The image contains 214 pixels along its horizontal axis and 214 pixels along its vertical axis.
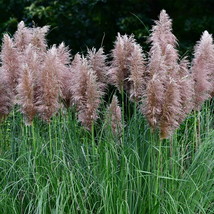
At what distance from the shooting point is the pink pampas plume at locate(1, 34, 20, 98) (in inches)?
206

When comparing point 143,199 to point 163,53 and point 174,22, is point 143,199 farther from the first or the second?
point 174,22

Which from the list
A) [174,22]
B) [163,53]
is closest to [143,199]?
[163,53]

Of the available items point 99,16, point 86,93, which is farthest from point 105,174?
point 99,16

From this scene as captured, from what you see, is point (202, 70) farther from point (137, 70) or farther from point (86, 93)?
point (86, 93)

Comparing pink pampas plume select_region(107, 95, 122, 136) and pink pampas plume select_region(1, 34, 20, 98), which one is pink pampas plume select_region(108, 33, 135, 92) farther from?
pink pampas plume select_region(1, 34, 20, 98)

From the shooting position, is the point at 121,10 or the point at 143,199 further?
the point at 121,10

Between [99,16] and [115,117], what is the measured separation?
7.02 metres

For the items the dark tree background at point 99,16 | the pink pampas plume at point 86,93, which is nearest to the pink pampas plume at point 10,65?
the pink pampas plume at point 86,93

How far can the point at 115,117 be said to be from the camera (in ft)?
17.3

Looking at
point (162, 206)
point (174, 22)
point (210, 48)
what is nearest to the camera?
point (162, 206)

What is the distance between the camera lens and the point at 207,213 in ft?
16.1

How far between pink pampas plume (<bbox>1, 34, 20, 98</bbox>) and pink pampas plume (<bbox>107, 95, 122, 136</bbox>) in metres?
0.89

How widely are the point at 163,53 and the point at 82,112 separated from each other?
88 centimetres

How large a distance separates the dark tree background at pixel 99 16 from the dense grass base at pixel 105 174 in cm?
646
